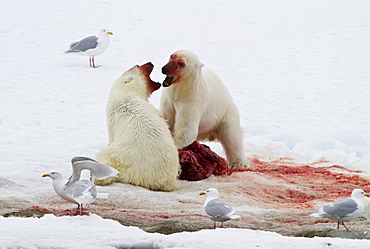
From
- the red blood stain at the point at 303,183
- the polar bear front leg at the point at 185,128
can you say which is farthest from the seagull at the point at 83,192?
the polar bear front leg at the point at 185,128

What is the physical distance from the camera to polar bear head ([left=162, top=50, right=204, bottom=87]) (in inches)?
285

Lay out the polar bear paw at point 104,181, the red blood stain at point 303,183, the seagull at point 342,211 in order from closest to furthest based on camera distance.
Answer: the seagull at point 342,211 → the polar bear paw at point 104,181 → the red blood stain at point 303,183

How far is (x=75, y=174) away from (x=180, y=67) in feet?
9.54

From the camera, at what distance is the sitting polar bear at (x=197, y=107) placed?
736cm

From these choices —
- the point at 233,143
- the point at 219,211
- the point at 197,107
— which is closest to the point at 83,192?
the point at 219,211

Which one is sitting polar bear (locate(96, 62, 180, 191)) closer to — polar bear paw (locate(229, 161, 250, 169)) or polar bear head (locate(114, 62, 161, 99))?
polar bear head (locate(114, 62, 161, 99))

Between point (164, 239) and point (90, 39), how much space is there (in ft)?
35.6

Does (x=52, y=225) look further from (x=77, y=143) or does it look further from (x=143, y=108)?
(x=77, y=143)

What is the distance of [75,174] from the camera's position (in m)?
4.68

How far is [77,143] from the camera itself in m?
9.24

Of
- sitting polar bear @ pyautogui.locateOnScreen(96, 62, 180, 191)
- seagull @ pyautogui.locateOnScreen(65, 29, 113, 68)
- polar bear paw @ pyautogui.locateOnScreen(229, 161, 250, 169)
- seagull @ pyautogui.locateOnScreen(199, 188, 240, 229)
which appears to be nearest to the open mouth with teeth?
sitting polar bear @ pyautogui.locateOnScreen(96, 62, 180, 191)

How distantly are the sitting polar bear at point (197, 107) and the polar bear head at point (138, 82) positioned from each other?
22 cm

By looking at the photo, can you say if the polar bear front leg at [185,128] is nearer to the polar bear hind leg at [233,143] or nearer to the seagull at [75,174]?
the polar bear hind leg at [233,143]

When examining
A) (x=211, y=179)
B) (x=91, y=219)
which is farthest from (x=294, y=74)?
(x=91, y=219)
